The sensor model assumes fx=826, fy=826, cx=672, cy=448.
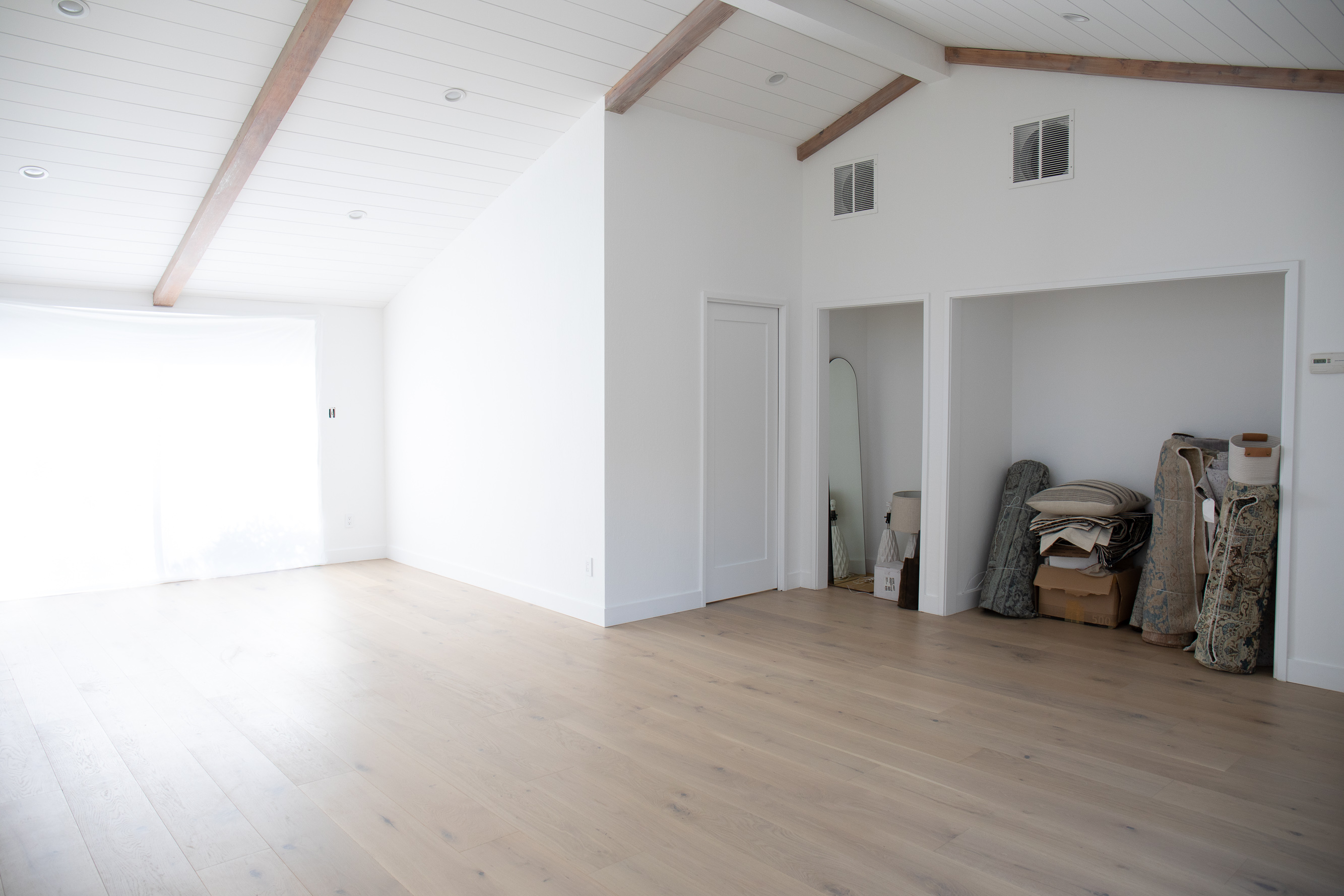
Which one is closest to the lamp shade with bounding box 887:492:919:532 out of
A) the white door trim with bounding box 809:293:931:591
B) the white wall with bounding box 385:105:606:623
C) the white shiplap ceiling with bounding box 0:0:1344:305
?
the white door trim with bounding box 809:293:931:591

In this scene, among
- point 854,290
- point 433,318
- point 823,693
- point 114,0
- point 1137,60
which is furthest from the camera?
point 433,318

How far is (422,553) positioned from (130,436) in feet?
7.86

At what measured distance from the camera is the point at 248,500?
6.92m

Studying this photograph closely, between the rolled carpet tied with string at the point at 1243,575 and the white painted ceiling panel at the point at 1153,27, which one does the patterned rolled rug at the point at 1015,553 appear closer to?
the rolled carpet tied with string at the point at 1243,575

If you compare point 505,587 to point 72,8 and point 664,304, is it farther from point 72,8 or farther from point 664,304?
point 72,8

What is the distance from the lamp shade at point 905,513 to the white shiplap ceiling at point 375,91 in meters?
2.62

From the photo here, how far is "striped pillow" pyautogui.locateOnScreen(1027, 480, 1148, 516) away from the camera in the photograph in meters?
4.86

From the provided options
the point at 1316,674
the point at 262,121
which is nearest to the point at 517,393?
the point at 262,121

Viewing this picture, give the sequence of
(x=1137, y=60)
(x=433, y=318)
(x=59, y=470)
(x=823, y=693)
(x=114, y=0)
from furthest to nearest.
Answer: (x=433, y=318) → (x=59, y=470) → (x=1137, y=60) → (x=823, y=693) → (x=114, y=0)

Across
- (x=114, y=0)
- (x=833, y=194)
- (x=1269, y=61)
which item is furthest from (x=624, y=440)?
(x=1269, y=61)

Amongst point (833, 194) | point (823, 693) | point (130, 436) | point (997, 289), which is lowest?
point (823, 693)

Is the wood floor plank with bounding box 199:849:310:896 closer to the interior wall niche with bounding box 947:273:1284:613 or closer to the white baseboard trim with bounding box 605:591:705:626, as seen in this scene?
the white baseboard trim with bounding box 605:591:705:626

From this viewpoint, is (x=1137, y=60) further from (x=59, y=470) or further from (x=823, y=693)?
(x=59, y=470)

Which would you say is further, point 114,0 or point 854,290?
point 854,290
